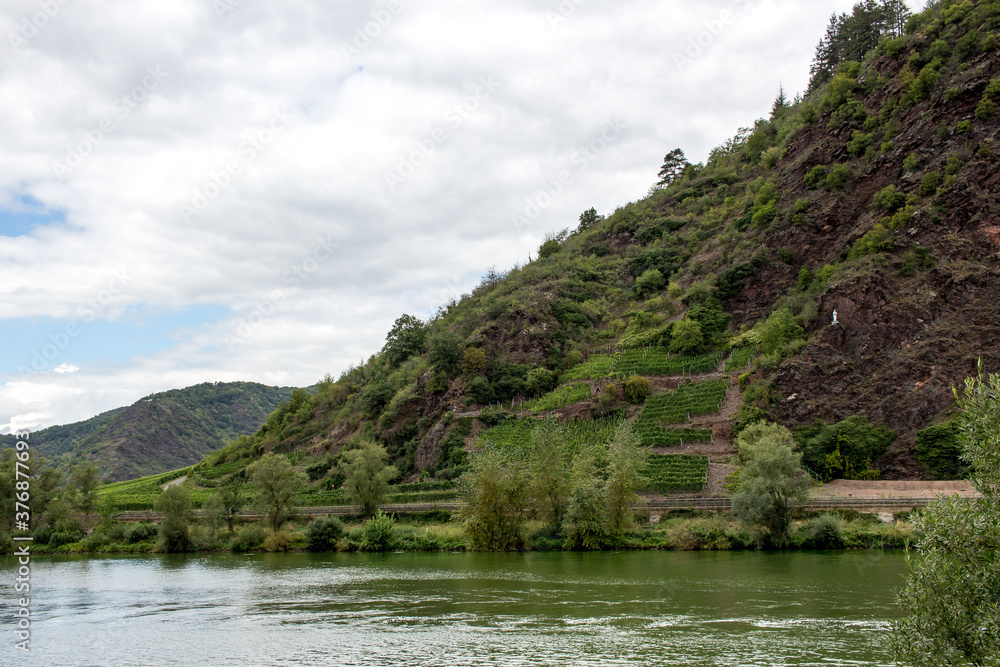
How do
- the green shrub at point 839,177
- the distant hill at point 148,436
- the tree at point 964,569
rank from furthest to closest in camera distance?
the distant hill at point 148,436
the green shrub at point 839,177
the tree at point 964,569

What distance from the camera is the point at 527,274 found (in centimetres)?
11169

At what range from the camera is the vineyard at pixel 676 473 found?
51.7 meters

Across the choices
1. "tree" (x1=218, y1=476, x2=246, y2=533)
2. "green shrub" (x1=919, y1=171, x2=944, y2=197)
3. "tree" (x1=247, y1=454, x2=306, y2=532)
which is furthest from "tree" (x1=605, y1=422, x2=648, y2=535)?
"green shrub" (x1=919, y1=171, x2=944, y2=197)

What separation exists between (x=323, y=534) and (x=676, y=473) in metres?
28.2

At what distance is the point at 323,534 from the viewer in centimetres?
5247

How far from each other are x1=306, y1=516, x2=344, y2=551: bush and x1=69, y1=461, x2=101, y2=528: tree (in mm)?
25011

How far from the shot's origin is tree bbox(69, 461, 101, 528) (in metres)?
62.6

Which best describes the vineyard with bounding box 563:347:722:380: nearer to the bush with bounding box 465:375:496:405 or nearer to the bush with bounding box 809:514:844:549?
the bush with bounding box 465:375:496:405

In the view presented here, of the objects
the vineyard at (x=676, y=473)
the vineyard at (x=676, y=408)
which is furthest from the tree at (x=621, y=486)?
the vineyard at (x=676, y=408)

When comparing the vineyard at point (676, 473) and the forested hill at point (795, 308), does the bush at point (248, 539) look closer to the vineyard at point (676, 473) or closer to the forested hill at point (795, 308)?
the forested hill at point (795, 308)

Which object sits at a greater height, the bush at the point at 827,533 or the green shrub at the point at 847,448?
the green shrub at the point at 847,448

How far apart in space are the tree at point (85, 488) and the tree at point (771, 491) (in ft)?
188

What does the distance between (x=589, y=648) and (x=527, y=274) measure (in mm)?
92907

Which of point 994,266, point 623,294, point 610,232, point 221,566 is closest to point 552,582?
point 221,566
